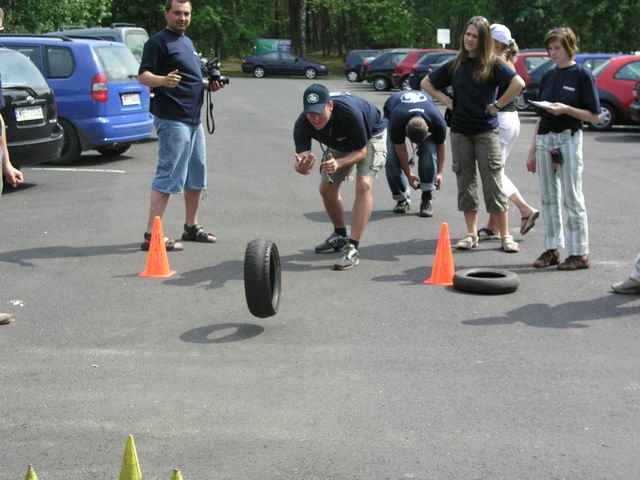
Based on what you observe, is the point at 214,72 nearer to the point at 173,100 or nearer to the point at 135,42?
the point at 173,100

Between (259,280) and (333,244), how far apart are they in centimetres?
259

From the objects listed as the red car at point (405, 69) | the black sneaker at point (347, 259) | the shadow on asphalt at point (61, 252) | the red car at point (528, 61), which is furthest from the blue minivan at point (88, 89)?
the red car at point (405, 69)

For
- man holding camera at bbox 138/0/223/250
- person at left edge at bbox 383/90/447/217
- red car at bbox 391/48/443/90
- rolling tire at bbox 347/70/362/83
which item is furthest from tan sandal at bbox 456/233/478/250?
rolling tire at bbox 347/70/362/83

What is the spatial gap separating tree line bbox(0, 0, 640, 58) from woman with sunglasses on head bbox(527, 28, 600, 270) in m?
23.4

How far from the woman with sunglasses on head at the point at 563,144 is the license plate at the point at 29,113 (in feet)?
20.8

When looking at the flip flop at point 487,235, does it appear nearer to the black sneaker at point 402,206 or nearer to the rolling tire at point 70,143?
the black sneaker at point 402,206

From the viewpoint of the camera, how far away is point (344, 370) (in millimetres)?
5641

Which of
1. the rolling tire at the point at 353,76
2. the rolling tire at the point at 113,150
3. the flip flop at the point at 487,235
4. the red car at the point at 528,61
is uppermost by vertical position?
the red car at the point at 528,61

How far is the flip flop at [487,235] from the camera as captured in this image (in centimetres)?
941

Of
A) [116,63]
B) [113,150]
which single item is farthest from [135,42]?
[116,63]

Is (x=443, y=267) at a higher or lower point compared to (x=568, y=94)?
lower

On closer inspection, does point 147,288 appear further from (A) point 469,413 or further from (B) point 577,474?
(B) point 577,474

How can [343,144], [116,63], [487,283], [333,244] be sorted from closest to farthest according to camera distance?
[487,283]
[343,144]
[333,244]
[116,63]

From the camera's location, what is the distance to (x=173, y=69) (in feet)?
29.1
